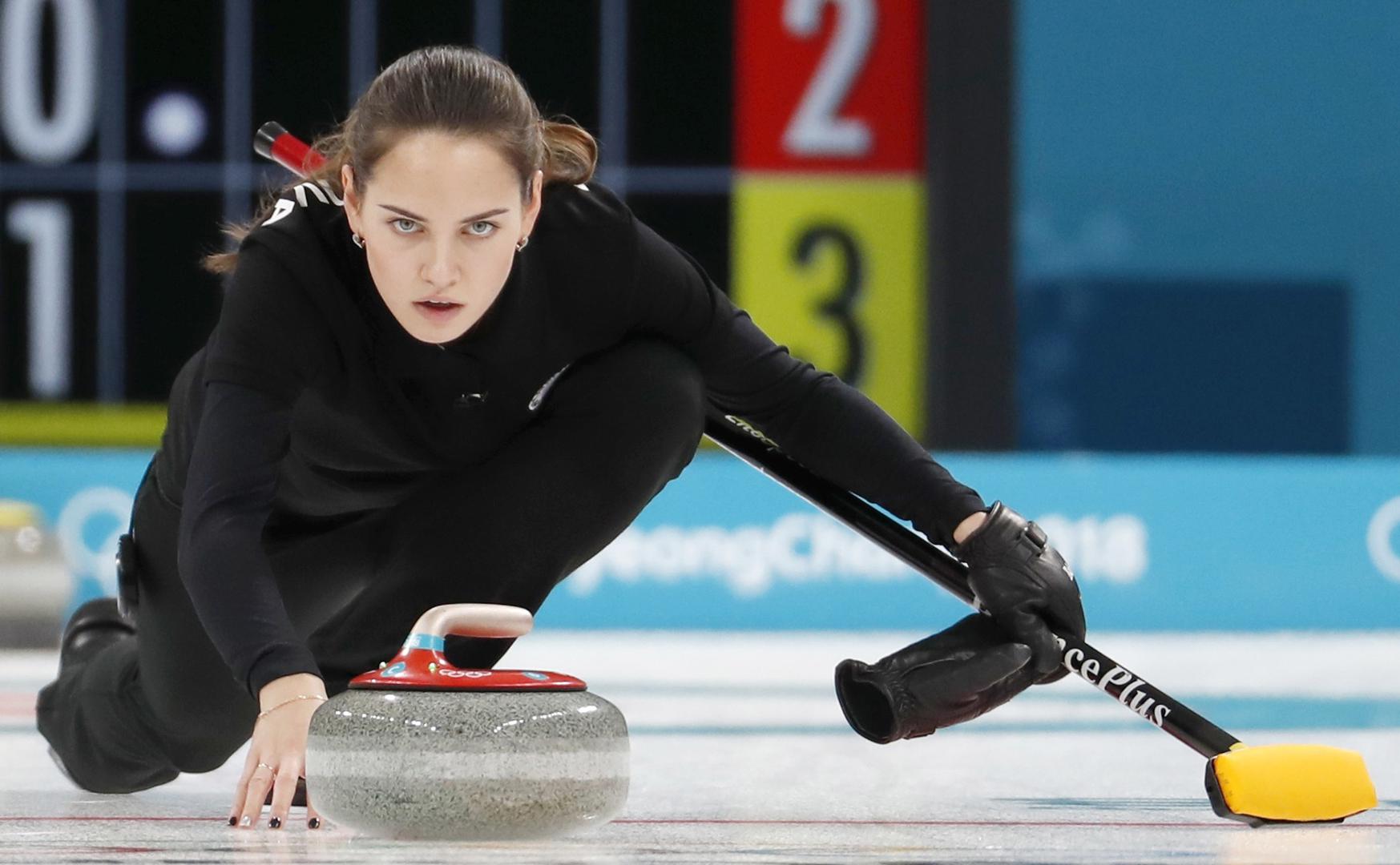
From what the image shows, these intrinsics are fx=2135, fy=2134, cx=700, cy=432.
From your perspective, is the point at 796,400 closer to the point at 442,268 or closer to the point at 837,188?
the point at 442,268

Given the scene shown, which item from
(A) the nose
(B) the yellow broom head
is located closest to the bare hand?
(A) the nose

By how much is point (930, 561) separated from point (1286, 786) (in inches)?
16.5

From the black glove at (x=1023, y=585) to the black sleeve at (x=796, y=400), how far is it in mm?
39

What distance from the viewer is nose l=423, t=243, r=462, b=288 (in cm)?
175

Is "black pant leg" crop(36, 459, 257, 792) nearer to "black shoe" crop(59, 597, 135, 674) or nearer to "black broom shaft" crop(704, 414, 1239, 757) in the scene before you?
"black shoe" crop(59, 597, 135, 674)

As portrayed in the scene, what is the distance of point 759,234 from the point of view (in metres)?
6.15

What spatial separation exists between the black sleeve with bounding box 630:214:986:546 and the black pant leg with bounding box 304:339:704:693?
0.12 feet

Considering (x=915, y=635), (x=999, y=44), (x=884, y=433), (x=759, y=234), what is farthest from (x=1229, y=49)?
(x=884, y=433)

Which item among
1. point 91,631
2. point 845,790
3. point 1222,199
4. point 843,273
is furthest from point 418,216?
point 1222,199

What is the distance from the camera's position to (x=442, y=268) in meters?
1.75

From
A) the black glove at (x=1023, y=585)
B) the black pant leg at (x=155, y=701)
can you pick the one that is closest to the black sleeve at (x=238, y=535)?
the black pant leg at (x=155, y=701)

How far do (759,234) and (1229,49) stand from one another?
1.63 meters

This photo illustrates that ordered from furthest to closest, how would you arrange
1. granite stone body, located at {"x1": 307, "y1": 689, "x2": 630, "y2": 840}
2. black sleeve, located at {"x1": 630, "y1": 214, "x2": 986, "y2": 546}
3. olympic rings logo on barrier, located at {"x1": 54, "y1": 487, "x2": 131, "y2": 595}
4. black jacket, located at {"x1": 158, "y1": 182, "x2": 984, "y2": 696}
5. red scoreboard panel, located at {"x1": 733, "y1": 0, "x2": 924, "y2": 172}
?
1. red scoreboard panel, located at {"x1": 733, "y1": 0, "x2": 924, "y2": 172}
2. olympic rings logo on barrier, located at {"x1": 54, "y1": 487, "x2": 131, "y2": 595}
3. black sleeve, located at {"x1": 630, "y1": 214, "x2": 986, "y2": 546}
4. black jacket, located at {"x1": 158, "y1": 182, "x2": 984, "y2": 696}
5. granite stone body, located at {"x1": 307, "y1": 689, "x2": 630, "y2": 840}

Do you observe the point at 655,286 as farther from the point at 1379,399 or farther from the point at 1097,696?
the point at 1379,399
